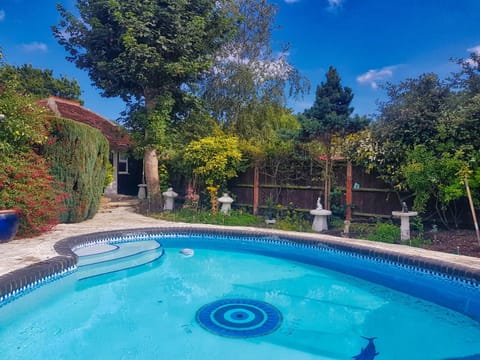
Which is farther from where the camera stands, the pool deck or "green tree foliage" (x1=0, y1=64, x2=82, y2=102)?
"green tree foliage" (x1=0, y1=64, x2=82, y2=102)

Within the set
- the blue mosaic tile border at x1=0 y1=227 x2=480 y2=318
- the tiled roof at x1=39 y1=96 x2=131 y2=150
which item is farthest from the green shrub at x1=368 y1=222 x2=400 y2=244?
the tiled roof at x1=39 y1=96 x2=131 y2=150

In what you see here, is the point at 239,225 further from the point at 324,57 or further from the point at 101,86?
the point at 324,57

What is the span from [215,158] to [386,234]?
609cm

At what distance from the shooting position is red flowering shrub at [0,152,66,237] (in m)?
6.96

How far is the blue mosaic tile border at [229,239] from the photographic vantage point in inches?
193

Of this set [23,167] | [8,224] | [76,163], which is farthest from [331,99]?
[8,224]

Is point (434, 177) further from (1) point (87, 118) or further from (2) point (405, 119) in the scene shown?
(1) point (87, 118)

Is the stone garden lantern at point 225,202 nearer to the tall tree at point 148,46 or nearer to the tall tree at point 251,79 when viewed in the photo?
the tall tree at point 148,46

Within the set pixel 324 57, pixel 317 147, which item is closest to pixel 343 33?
pixel 324 57

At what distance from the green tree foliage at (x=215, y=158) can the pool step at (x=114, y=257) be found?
4.17m

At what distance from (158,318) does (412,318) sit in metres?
3.74

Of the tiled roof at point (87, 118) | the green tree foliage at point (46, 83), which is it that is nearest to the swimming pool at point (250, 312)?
the tiled roof at point (87, 118)

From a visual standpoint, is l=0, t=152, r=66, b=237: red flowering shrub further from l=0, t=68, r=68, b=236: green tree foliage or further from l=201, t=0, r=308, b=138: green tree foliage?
l=201, t=0, r=308, b=138: green tree foliage

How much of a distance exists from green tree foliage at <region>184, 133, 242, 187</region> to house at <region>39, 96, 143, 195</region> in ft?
20.7
